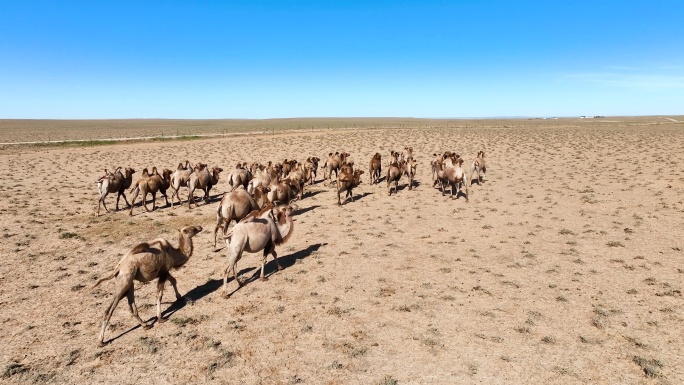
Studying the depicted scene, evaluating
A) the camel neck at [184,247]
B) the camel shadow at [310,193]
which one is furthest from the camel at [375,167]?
the camel neck at [184,247]

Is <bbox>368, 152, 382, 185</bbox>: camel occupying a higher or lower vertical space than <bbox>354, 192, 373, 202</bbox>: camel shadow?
higher

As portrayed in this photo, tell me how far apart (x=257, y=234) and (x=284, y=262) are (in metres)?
2.41

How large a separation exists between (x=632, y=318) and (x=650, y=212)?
10.9 meters

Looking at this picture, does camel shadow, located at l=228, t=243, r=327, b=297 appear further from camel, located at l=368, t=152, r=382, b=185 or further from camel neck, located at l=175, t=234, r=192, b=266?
camel, located at l=368, t=152, r=382, b=185

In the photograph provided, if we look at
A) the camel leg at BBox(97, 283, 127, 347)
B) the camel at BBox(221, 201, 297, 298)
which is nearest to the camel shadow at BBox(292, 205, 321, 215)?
the camel at BBox(221, 201, 297, 298)

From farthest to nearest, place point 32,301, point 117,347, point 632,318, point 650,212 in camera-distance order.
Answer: point 650,212, point 32,301, point 632,318, point 117,347

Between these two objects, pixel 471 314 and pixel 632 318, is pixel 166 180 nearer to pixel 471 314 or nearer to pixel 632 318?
pixel 471 314

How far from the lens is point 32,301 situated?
29.8 ft

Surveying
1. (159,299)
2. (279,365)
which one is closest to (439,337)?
(279,365)

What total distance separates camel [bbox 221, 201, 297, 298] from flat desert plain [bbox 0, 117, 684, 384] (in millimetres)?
954

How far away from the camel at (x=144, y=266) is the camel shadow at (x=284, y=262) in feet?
6.14

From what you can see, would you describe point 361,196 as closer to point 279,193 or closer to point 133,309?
point 279,193

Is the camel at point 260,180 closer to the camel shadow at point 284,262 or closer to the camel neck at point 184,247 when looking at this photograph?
the camel shadow at point 284,262

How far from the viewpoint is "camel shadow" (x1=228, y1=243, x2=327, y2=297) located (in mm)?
10172
